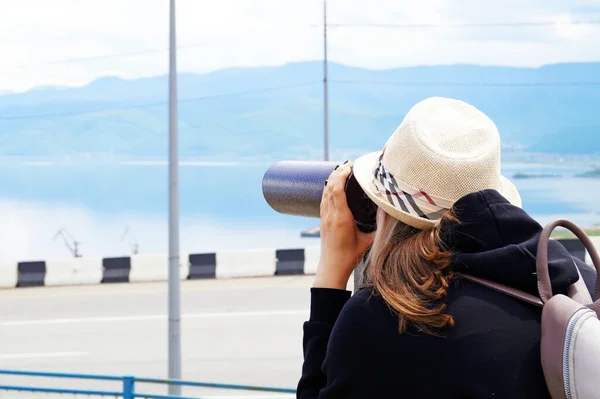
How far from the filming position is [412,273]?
154 cm

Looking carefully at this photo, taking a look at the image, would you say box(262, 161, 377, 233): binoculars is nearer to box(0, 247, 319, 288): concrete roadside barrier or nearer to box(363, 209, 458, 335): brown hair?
box(363, 209, 458, 335): brown hair

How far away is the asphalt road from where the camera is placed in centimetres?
1110

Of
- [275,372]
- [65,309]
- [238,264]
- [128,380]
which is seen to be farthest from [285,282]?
[128,380]

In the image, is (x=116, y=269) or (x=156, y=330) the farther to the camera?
(x=116, y=269)

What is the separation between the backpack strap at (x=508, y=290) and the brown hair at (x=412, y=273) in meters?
0.04

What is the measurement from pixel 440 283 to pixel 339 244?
0.27 metres

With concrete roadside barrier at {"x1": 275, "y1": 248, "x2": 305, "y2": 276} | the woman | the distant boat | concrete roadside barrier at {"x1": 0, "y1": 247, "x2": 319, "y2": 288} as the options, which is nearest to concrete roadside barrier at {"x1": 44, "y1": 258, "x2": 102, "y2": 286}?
concrete roadside barrier at {"x1": 0, "y1": 247, "x2": 319, "y2": 288}

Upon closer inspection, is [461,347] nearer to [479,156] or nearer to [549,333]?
[549,333]

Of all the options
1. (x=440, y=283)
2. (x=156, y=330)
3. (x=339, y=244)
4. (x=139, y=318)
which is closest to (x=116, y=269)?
(x=139, y=318)

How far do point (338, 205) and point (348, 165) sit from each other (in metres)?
0.09

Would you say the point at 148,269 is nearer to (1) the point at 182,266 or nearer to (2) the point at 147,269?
(2) the point at 147,269

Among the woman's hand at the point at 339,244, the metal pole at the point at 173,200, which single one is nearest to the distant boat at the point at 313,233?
the metal pole at the point at 173,200

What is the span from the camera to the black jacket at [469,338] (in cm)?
149

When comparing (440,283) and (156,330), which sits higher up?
(440,283)
